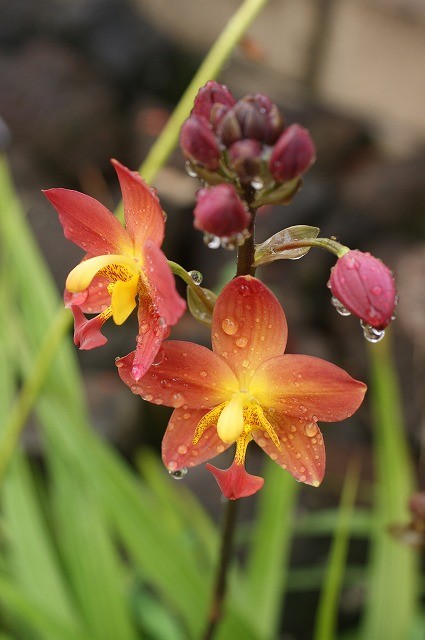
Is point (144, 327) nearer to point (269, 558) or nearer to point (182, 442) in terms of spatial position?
point (182, 442)

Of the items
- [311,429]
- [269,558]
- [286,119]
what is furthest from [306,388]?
[286,119]

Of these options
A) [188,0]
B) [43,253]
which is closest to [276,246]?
[43,253]

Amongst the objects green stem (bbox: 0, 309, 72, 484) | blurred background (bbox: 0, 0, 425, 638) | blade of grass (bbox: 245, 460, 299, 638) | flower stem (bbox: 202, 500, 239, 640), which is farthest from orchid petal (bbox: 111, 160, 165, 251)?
blurred background (bbox: 0, 0, 425, 638)

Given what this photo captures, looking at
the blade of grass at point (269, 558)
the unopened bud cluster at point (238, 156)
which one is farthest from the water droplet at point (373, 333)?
the blade of grass at point (269, 558)

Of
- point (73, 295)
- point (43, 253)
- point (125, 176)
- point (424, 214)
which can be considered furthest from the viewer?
point (424, 214)

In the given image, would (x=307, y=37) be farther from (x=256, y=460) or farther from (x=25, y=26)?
(x=256, y=460)

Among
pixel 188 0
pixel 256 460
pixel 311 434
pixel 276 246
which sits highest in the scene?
pixel 276 246
